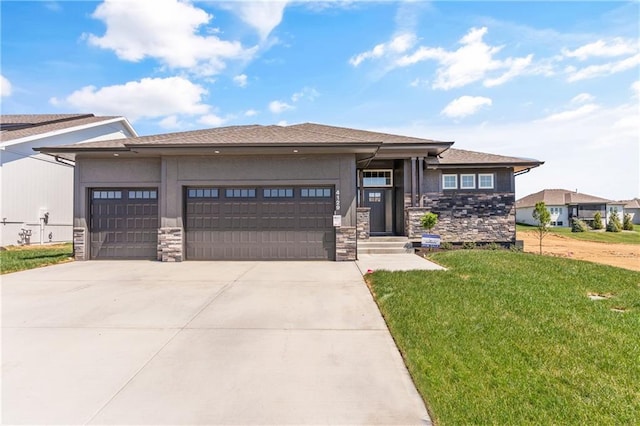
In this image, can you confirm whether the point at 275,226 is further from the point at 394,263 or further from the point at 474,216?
the point at 474,216

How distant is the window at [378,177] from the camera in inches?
566

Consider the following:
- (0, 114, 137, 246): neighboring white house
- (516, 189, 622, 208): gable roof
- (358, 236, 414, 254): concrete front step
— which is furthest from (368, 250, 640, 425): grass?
(516, 189, 622, 208): gable roof

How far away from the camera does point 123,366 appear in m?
3.32

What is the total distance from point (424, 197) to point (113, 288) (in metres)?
11.5

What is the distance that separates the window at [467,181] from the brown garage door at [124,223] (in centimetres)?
1192

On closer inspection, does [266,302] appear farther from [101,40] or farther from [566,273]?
[101,40]

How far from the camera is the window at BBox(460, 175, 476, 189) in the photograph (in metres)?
14.0

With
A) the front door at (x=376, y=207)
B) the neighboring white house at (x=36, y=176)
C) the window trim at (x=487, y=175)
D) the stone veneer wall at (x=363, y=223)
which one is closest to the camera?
the stone veneer wall at (x=363, y=223)

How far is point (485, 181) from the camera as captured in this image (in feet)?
45.9

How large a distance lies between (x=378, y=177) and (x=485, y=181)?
452 cm

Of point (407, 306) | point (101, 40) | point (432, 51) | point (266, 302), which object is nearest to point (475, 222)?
point (432, 51)

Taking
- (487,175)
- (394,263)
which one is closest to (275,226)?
(394,263)

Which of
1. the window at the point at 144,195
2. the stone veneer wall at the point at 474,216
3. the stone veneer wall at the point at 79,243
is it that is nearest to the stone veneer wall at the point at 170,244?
the window at the point at 144,195

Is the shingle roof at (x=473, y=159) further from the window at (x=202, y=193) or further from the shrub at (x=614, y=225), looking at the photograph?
the shrub at (x=614, y=225)
